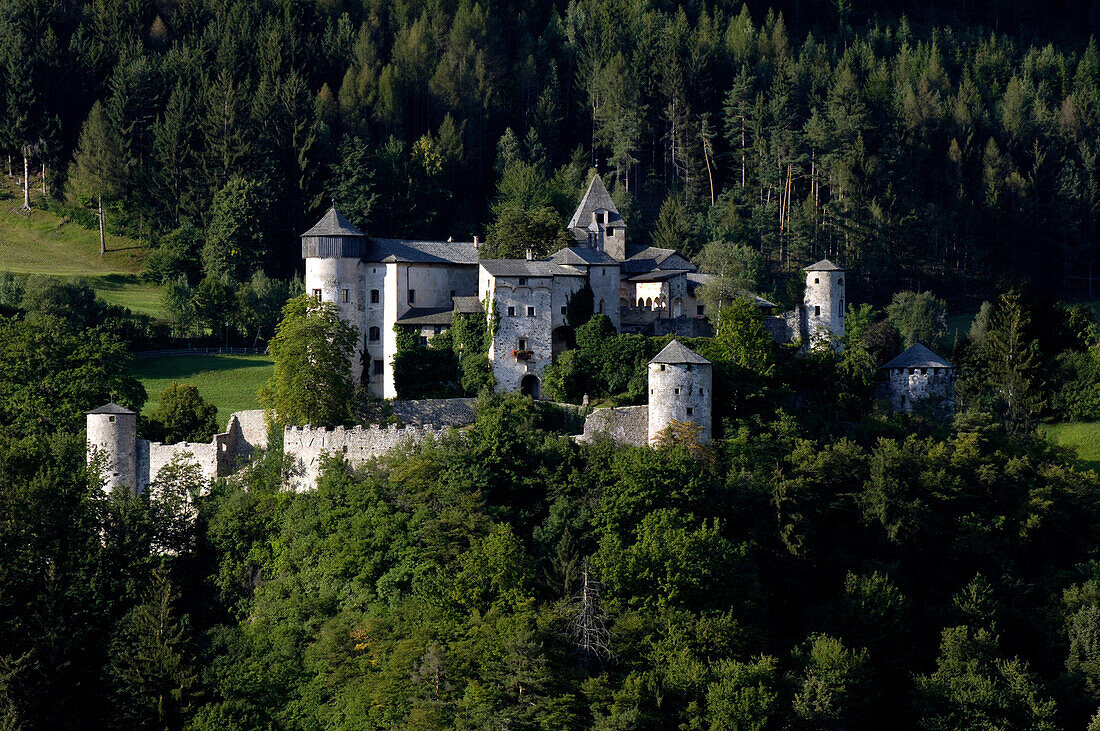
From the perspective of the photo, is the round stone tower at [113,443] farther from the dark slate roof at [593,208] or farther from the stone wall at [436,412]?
the dark slate roof at [593,208]

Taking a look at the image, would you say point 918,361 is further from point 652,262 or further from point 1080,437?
point 652,262

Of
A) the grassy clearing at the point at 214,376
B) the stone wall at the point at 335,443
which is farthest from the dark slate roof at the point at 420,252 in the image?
the stone wall at the point at 335,443

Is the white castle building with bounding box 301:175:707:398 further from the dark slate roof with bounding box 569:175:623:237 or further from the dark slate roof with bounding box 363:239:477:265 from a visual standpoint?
the dark slate roof with bounding box 569:175:623:237

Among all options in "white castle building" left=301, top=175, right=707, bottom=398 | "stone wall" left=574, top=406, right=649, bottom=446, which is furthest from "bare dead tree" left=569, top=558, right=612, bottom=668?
"white castle building" left=301, top=175, right=707, bottom=398

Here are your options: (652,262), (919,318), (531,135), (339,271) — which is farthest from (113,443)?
(531,135)

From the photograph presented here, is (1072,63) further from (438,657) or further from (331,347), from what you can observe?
(438,657)
